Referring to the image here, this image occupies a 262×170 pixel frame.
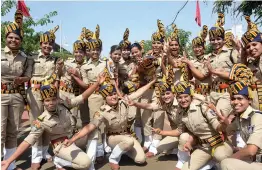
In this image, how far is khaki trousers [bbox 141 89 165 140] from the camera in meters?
5.90

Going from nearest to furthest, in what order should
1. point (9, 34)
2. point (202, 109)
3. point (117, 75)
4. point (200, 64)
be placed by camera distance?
1. point (202, 109)
2. point (9, 34)
3. point (200, 64)
4. point (117, 75)

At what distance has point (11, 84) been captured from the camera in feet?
16.2

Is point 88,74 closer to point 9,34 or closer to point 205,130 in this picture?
point 9,34

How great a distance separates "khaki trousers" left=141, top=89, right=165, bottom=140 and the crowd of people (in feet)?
0.07

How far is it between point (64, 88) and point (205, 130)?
9.92 ft

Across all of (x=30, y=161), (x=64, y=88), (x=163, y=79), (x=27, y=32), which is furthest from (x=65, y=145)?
(x=27, y=32)

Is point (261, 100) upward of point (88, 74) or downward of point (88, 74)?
downward

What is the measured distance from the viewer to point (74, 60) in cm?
658

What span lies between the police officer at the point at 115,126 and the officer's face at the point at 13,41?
160cm

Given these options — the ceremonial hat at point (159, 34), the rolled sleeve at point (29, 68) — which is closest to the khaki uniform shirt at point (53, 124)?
the rolled sleeve at point (29, 68)

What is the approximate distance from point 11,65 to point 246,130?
3773 millimetres

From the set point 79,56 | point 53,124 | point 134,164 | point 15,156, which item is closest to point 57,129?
point 53,124

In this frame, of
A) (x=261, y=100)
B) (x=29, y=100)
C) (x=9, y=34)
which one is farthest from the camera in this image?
(x=29, y=100)

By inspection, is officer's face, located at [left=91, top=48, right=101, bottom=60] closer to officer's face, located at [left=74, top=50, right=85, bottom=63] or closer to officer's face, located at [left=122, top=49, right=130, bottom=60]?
officer's face, located at [left=74, top=50, right=85, bottom=63]
